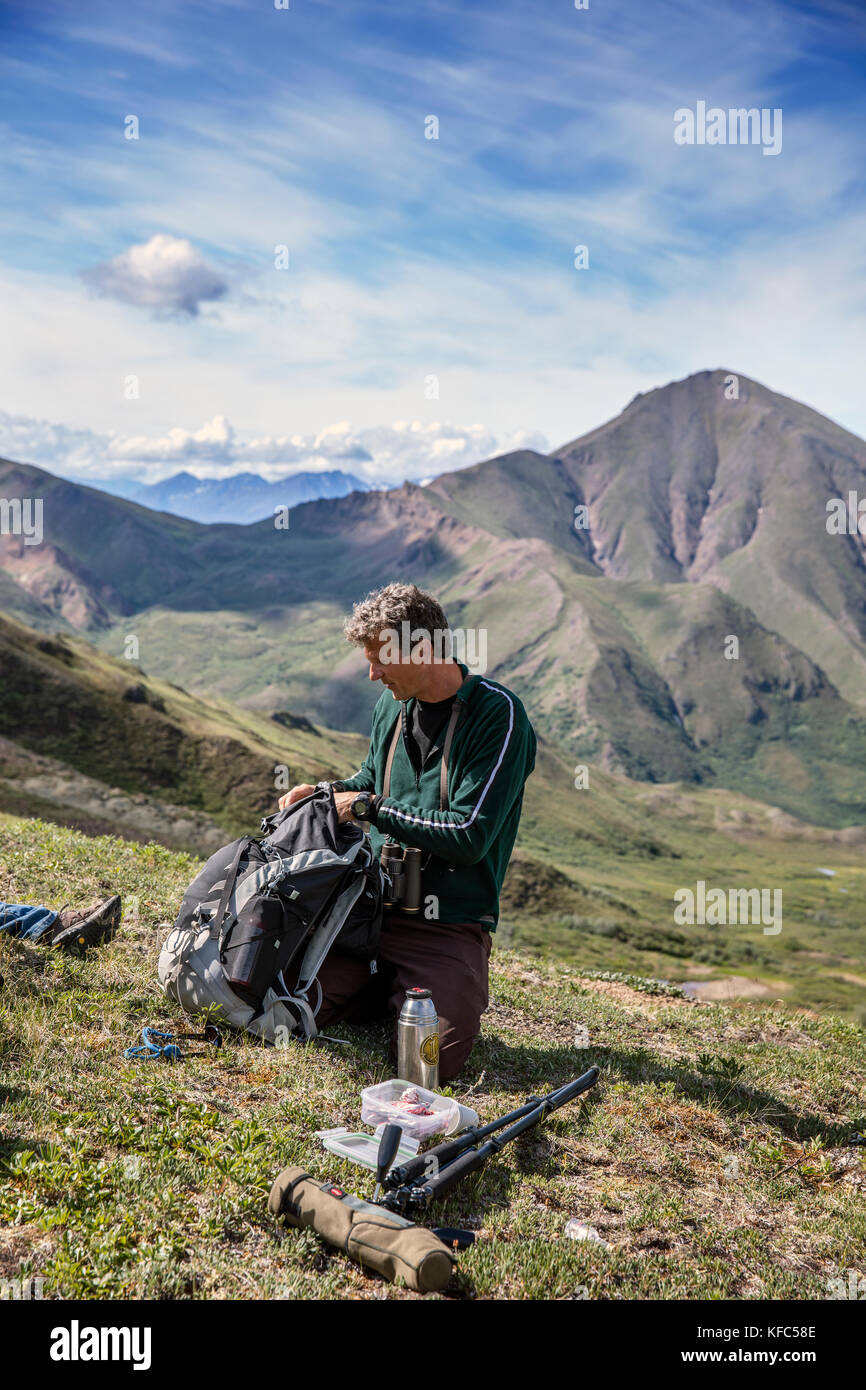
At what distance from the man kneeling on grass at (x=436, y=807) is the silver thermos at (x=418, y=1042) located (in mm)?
348

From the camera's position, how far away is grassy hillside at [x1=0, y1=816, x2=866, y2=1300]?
4.55 metres

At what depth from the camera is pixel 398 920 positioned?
25.5 ft

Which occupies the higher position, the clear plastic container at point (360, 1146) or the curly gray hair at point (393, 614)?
the curly gray hair at point (393, 614)

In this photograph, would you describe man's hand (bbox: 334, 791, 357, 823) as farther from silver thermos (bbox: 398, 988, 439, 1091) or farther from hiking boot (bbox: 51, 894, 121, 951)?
hiking boot (bbox: 51, 894, 121, 951)

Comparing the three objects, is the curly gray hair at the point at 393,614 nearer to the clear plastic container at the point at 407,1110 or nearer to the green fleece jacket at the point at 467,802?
the green fleece jacket at the point at 467,802

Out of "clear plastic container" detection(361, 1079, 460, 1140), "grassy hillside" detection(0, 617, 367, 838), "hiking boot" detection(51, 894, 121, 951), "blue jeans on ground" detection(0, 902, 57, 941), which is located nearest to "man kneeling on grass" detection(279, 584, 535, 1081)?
"clear plastic container" detection(361, 1079, 460, 1140)

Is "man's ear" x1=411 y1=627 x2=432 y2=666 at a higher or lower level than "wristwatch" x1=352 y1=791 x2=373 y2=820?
higher

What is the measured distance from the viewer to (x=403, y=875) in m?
7.52

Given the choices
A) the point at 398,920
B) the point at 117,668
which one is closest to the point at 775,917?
the point at 117,668

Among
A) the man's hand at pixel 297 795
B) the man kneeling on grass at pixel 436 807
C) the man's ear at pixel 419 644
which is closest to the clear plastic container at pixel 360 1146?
the man kneeling on grass at pixel 436 807

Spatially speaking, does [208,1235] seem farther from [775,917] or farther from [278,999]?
[775,917]

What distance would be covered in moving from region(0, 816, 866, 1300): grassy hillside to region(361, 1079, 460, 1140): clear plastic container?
7.4 inches

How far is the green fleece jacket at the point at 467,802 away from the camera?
23.6 feet
